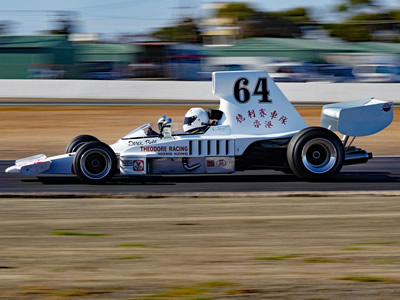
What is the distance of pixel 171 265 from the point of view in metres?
6.20

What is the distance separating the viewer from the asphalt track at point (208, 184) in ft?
36.1

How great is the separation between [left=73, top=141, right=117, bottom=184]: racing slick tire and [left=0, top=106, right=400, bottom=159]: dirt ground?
490cm

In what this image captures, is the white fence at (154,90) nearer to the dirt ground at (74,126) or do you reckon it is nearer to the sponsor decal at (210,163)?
the dirt ground at (74,126)

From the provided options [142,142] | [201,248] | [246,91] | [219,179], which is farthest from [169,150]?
[201,248]

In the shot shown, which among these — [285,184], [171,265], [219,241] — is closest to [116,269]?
[171,265]

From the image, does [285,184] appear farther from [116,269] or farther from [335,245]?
[116,269]

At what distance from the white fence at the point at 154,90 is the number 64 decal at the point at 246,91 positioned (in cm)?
1929

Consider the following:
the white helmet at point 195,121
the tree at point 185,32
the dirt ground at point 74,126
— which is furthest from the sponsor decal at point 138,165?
the tree at point 185,32

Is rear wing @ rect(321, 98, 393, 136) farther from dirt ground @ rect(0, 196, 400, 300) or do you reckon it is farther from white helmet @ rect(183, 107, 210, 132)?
white helmet @ rect(183, 107, 210, 132)

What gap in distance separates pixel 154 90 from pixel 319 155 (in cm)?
2148

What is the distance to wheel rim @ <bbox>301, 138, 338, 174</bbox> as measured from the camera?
37.4ft

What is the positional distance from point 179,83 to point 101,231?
24999 mm

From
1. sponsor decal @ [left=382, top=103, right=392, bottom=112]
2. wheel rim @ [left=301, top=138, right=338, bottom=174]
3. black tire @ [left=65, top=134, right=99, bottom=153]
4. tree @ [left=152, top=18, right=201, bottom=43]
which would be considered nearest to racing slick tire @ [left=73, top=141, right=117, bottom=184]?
black tire @ [left=65, top=134, right=99, bottom=153]

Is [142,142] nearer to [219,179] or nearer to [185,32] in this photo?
[219,179]
